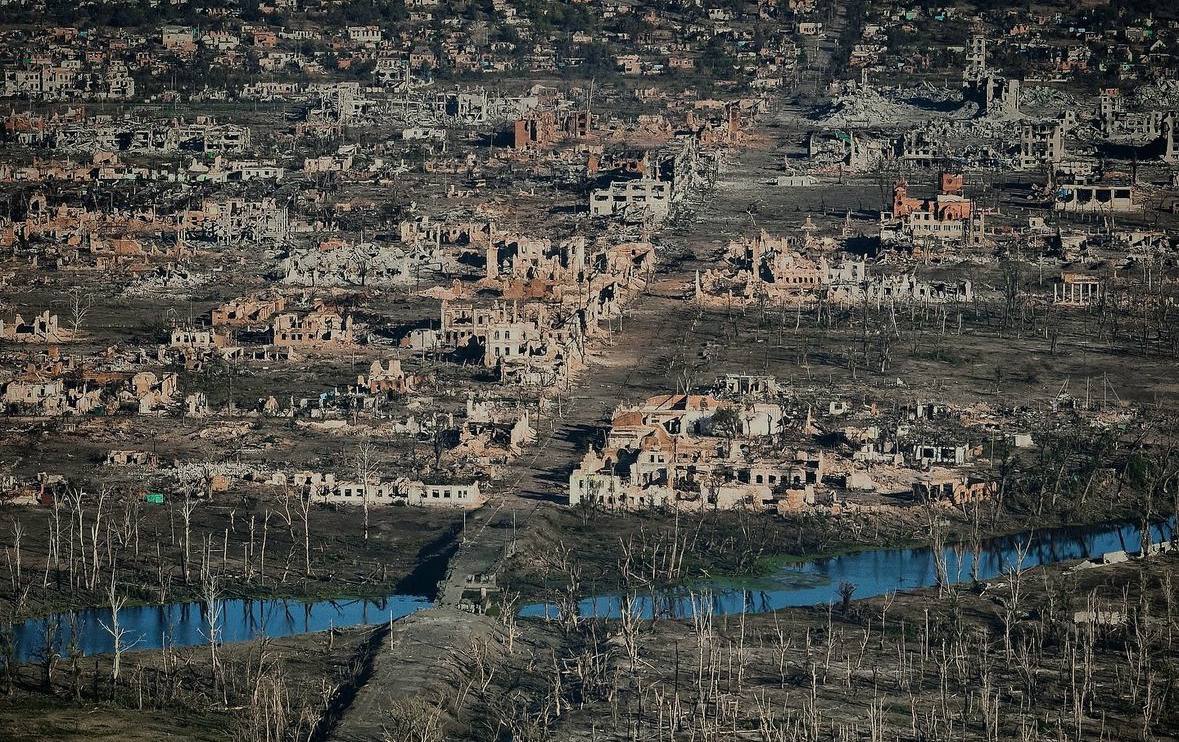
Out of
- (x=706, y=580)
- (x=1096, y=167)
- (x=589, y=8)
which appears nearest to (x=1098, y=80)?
(x=1096, y=167)

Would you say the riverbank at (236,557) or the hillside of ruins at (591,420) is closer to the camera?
the hillside of ruins at (591,420)

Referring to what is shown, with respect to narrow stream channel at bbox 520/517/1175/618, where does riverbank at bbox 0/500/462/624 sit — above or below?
above

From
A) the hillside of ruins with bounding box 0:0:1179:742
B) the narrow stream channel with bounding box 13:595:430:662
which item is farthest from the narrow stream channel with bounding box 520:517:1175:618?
the narrow stream channel with bounding box 13:595:430:662

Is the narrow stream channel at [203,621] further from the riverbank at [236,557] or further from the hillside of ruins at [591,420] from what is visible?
the riverbank at [236,557]

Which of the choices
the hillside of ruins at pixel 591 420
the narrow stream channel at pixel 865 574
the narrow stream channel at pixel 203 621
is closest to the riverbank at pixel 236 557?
the hillside of ruins at pixel 591 420

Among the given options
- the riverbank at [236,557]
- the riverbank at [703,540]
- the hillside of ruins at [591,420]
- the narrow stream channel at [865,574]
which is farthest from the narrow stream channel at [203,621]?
the narrow stream channel at [865,574]

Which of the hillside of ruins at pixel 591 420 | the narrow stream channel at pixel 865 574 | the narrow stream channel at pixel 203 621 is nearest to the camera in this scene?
the hillside of ruins at pixel 591 420

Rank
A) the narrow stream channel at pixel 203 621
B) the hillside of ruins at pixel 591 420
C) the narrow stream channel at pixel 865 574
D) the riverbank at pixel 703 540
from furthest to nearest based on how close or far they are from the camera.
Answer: the riverbank at pixel 703 540, the narrow stream channel at pixel 865 574, the narrow stream channel at pixel 203 621, the hillside of ruins at pixel 591 420

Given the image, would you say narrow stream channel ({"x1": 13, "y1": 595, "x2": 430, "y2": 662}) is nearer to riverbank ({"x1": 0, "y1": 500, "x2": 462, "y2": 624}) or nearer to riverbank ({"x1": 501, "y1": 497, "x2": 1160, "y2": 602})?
riverbank ({"x1": 0, "y1": 500, "x2": 462, "y2": 624})

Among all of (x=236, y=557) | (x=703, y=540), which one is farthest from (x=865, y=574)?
(x=236, y=557)

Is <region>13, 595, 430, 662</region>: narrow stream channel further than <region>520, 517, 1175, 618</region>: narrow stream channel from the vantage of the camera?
No

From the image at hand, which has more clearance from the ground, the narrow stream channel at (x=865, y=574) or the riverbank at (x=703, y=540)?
the riverbank at (x=703, y=540)
